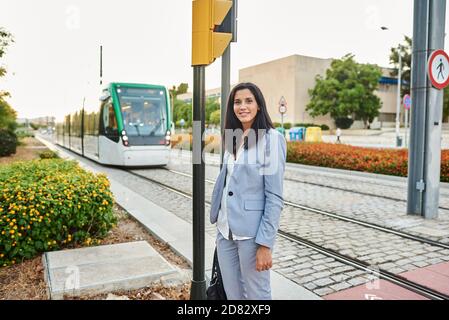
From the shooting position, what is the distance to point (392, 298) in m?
3.65

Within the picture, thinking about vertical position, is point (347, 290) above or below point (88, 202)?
below

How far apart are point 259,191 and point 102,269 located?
7.35ft

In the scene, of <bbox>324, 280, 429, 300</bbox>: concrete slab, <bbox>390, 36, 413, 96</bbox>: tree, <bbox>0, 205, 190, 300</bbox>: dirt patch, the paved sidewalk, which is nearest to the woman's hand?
the paved sidewalk

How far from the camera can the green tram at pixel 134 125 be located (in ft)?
46.3

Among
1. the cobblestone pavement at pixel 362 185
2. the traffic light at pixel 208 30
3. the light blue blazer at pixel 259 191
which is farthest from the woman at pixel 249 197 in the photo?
the cobblestone pavement at pixel 362 185

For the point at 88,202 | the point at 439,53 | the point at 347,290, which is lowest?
the point at 347,290

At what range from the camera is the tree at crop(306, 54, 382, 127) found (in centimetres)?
4991

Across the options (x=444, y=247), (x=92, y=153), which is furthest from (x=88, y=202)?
(x=92, y=153)

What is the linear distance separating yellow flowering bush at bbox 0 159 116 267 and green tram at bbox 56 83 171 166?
29.4 feet

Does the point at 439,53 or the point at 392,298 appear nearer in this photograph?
the point at 392,298

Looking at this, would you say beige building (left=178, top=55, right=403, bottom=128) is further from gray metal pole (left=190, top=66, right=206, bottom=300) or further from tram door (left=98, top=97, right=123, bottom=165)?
gray metal pole (left=190, top=66, right=206, bottom=300)

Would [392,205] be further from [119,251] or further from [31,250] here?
[31,250]

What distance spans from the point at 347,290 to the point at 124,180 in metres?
9.35
